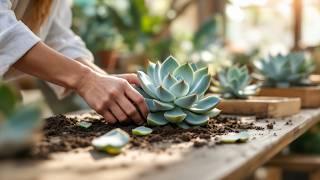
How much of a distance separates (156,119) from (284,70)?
90 cm

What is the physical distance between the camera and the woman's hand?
1.18 meters

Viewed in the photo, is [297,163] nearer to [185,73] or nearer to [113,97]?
[185,73]

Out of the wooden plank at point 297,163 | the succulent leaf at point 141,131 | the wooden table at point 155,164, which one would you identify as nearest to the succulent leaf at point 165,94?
the succulent leaf at point 141,131

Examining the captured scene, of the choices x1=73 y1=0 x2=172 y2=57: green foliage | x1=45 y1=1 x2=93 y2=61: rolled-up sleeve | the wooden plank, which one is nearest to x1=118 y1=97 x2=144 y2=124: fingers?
x1=45 y1=1 x2=93 y2=61: rolled-up sleeve

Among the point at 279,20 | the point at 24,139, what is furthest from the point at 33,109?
the point at 279,20

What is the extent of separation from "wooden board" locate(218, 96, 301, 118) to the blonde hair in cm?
57

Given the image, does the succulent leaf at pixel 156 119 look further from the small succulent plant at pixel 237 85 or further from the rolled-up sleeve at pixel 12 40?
the small succulent plant at pixel 237 85

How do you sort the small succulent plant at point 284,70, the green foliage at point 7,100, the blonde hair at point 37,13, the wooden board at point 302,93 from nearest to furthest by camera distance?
1. the green foliage at point 7,100
2. the blonde hair at point 37,13
3. the wooden board at point 302,93
4. the small succulent plant at point 284,70

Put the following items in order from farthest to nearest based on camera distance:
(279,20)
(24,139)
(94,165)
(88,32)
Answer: (279,20) → (88,32) → (94,165) → (24,139)

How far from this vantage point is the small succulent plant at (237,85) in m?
1.68

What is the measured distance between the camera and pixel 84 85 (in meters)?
1.22

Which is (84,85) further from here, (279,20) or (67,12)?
(279,20)

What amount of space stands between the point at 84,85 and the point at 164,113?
183 mm


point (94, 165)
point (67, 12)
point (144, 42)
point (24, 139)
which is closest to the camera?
point (24, 139)
